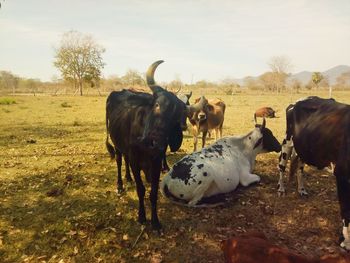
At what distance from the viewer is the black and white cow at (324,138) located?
5.32 meters

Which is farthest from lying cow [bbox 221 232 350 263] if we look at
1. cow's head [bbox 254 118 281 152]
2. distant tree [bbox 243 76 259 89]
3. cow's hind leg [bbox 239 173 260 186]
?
distant tree [bbox 243 76 259 89]

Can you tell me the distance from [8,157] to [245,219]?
8351 millimetres

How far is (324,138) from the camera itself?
5902 millimetres

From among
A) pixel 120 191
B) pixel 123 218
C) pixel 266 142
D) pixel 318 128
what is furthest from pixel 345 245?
pixel 120 191

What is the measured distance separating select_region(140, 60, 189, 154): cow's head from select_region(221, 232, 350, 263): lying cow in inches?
81.6

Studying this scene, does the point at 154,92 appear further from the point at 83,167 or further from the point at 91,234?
the point at 83,167

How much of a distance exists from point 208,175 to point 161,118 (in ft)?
6.66

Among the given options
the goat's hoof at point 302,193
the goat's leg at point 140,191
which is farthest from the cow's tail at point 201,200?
the goat's hoof at point 302,193

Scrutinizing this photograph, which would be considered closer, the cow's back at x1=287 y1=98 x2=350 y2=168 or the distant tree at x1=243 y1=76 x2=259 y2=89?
the cow's back at x1=287 y1=98 x2=350 y2=168

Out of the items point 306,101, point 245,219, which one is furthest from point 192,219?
point 306,101

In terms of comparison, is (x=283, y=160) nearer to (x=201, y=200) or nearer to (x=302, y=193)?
(x=302, y=193)

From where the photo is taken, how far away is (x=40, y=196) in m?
7.52

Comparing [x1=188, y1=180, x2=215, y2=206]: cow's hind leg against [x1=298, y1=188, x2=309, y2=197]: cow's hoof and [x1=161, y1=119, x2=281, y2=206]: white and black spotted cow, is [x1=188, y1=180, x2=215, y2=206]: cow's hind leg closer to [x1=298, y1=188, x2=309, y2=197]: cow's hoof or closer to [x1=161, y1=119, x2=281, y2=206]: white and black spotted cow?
[x1=161, y1=119, x2=281, y2=206]: white and black spotted cow

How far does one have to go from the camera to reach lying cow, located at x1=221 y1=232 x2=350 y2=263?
3.46 m
